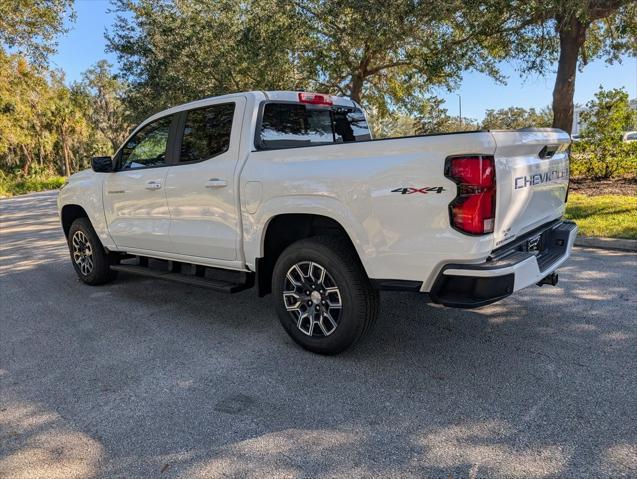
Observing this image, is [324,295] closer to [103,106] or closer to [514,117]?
[103,106]

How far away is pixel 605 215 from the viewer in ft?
27.2

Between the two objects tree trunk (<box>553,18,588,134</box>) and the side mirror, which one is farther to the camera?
tree trunk (<box>553,18,588,134</box>)

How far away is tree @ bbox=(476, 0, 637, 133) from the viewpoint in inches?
351

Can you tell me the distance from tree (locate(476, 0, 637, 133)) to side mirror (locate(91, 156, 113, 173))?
7.31 m

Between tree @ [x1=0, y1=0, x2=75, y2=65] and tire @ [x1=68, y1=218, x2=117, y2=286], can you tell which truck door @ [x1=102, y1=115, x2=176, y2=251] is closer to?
tire @ [x1=68, y1=218, x2=117, y2=286]

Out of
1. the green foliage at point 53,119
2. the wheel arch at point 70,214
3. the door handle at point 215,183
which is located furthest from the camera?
the green foliage at point 53,119

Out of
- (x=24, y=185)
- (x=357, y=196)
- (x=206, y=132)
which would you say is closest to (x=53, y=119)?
(x=24, y=185)

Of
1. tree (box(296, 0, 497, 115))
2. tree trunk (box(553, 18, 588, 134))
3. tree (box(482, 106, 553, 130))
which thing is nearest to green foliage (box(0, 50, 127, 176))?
tree (box(296, 0, 497, 115))

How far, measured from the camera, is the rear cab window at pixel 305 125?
4.24m

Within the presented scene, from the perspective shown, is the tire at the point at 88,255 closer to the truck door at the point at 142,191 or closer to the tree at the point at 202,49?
the truck door at the point at 142,191

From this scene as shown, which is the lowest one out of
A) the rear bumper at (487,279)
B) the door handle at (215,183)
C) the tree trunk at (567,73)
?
the rear bumper at (487,279)

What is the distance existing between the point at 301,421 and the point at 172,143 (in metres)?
3.08

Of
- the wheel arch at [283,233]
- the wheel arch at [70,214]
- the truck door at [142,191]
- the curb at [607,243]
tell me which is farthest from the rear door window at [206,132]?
the curb at [607,243]

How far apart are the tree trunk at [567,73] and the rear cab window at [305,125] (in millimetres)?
7970
